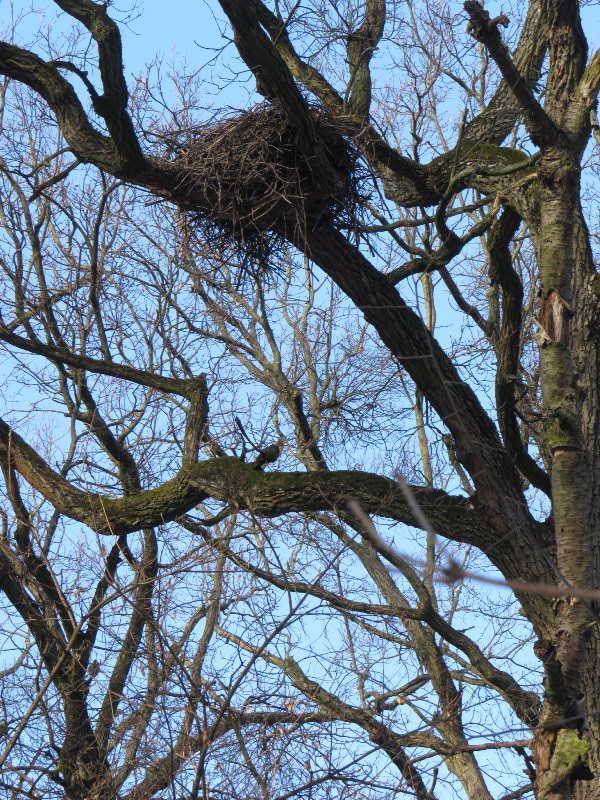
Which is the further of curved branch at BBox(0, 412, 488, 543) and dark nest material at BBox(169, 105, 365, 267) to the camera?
curved branch at BBox(0, 412, 488, 543)

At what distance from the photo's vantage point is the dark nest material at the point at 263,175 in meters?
4.45

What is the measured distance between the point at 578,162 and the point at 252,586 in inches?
105

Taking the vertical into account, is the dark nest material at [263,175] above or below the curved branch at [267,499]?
above

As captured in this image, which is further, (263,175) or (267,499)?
(267,499)

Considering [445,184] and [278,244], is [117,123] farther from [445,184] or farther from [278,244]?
[445,184]

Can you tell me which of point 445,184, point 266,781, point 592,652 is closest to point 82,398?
point 445,184

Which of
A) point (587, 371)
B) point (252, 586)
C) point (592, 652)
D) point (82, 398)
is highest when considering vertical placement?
point (82, 398)

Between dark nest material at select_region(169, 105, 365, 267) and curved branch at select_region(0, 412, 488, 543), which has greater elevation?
dark nest material at select_region(169, 105, 365, 267)

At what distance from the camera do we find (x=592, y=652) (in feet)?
14.3

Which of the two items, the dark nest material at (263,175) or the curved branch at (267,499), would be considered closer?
the dark nest material at (263,175)

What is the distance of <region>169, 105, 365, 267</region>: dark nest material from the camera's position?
445cm

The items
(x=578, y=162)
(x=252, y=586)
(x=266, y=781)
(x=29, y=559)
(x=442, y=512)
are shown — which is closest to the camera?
(x=266, y=781)

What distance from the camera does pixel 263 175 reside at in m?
4.44

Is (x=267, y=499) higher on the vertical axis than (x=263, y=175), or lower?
lower
